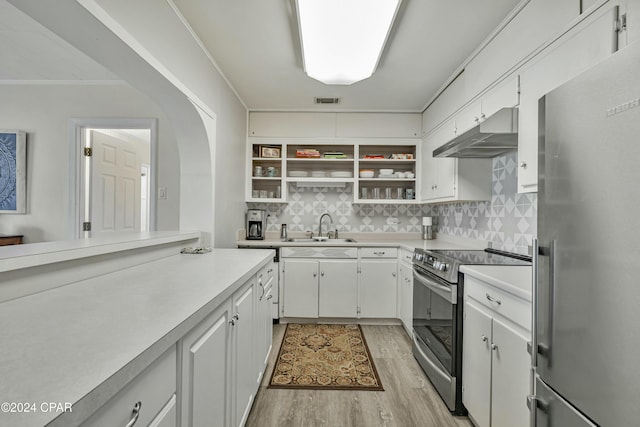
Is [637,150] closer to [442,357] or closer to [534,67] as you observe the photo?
[534,67]

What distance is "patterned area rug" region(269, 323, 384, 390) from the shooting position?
6.83 ft

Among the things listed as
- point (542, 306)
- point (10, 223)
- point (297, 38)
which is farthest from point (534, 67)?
point (10, 223)

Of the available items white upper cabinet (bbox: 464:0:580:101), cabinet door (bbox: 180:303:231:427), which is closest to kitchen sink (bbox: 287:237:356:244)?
white upper cabinet (bbox: 464:0:580:101)

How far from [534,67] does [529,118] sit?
0.90 ft

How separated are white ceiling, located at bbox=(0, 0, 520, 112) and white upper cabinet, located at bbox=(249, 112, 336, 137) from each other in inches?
6.8

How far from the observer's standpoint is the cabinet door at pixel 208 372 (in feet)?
2.90

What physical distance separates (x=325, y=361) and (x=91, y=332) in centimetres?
201

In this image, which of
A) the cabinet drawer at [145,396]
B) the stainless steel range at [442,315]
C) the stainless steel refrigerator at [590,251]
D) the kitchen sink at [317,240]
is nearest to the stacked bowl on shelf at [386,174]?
the kitchen sink at [317,240]

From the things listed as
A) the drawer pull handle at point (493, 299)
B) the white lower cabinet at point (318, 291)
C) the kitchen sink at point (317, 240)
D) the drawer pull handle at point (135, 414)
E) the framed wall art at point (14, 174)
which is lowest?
the white lower cabinet at point (318, 291)

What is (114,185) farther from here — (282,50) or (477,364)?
(477,364)

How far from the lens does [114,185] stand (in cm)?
315

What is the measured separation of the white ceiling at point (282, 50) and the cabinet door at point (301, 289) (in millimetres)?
1853

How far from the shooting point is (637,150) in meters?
0.67

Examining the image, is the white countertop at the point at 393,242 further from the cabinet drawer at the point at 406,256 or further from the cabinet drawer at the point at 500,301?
the cabinet drawer at the point at 500,301
